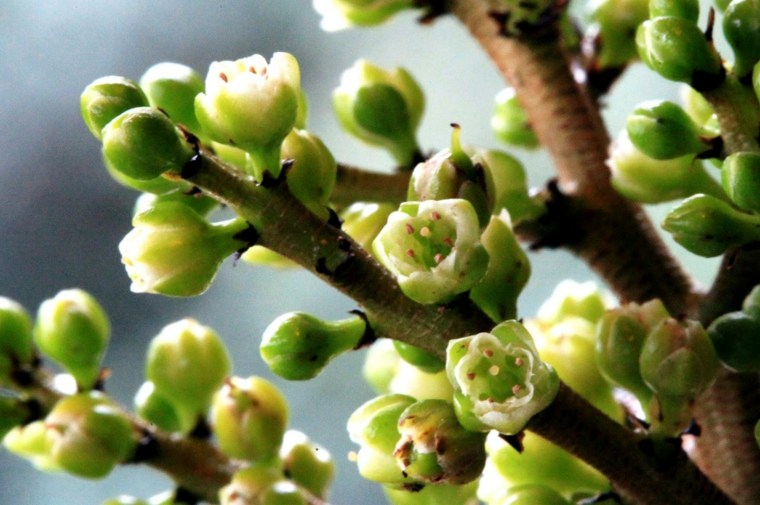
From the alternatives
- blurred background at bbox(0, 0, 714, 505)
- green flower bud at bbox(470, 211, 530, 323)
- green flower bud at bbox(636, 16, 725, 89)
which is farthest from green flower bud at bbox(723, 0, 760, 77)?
blurred background at bbox(0, 0, 714, 505)

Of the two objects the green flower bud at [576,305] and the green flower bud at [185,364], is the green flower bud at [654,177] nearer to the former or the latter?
the green flower bud at [576,305]

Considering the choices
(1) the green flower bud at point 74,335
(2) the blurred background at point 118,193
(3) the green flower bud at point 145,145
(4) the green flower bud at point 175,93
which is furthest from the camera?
(2) the blurred background at point 118,193

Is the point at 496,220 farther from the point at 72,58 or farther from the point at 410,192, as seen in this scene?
the point at 72,58

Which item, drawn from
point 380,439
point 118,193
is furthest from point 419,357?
point 118,193

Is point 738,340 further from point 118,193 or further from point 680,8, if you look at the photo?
point 118,193


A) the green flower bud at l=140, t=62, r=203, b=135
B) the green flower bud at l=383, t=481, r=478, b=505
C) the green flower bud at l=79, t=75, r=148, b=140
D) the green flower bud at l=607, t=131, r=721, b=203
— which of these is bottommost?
the green flower bud at l=383, t=481, r=478, b=505

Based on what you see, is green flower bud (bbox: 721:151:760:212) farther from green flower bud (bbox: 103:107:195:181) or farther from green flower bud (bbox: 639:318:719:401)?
green flower bud (bbox: 103:107:195:181)

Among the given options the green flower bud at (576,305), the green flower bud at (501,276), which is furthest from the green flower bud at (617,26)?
the green flower bud at (501,276)
